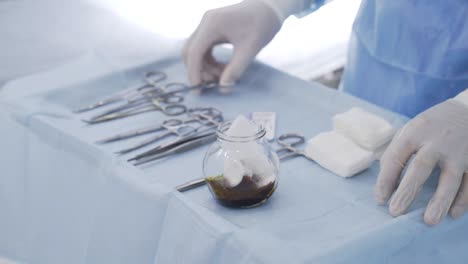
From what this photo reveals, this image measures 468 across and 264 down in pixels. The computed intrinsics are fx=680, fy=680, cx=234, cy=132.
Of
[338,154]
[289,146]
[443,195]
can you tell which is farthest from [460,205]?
[289,146]

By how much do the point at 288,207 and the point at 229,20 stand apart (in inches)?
23.0

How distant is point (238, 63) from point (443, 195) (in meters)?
0.61

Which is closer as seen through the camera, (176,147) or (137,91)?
(176,147)

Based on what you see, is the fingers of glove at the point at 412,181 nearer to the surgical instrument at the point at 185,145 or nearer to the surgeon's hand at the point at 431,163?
the surgeon's hand at the point at 431,163

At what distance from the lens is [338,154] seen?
3.80 feet

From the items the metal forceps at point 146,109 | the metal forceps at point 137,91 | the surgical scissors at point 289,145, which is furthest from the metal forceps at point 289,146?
the metal forceps at point 137,91

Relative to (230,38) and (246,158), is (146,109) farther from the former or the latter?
(246,158)

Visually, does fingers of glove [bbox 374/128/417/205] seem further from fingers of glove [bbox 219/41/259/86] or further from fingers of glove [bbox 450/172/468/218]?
fingers of glove [bbox 219/41/259/86]

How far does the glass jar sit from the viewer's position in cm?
102

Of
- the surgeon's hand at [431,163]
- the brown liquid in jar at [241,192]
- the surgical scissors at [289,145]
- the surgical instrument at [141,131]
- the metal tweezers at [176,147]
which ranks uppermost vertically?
the surgeon's hand at [431,163]

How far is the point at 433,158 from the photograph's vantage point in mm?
1032

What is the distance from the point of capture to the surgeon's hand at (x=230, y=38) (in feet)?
4.84

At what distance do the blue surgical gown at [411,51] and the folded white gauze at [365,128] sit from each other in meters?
0.26

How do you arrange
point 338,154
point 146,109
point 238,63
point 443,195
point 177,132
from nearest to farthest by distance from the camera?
point 443,195
point 338,154
point 177,132
point 146,109
point 238,63
